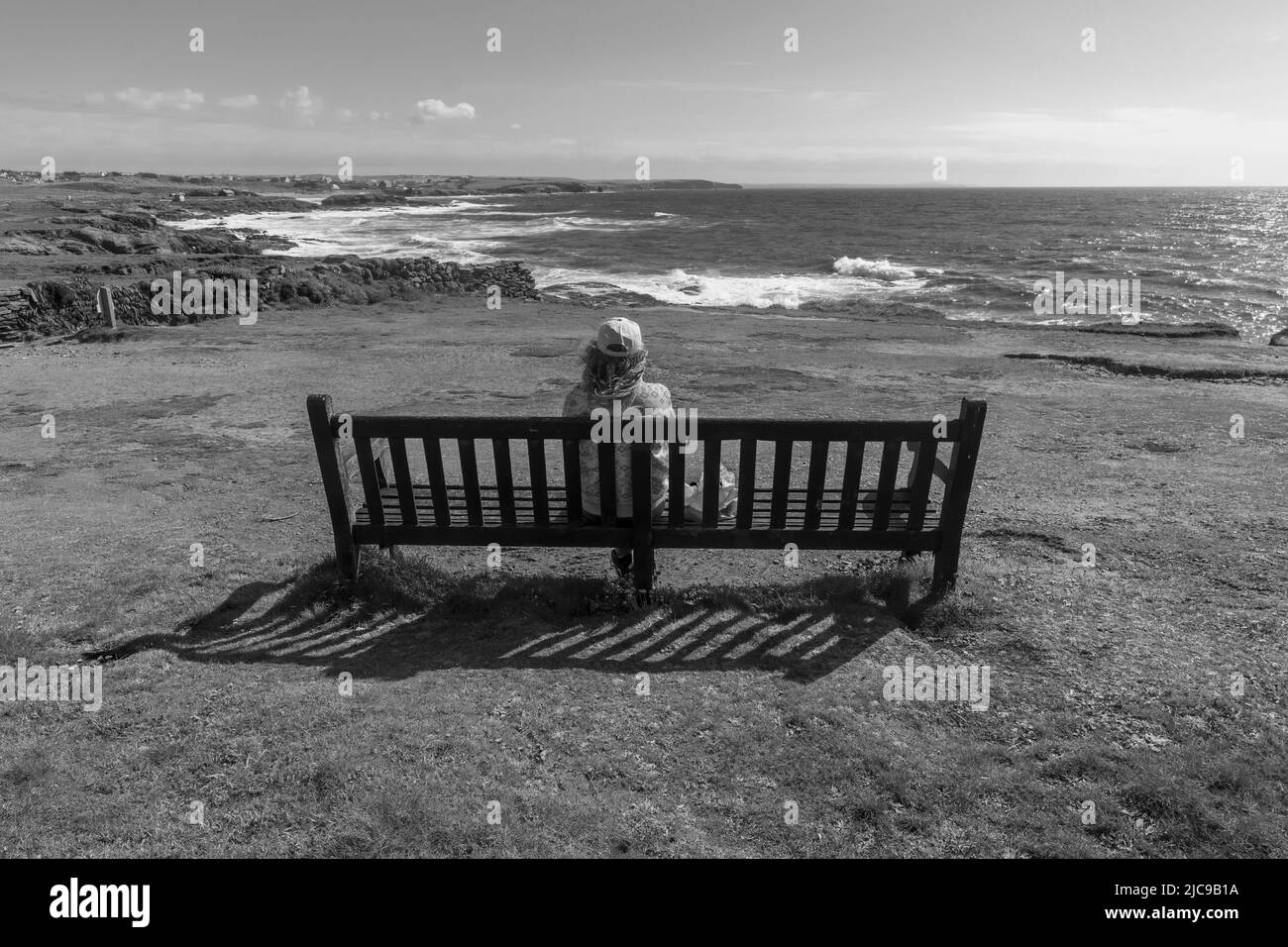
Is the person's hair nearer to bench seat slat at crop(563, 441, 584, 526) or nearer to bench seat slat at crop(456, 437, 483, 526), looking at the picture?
bench seat slat at crop(563, 441, 584, 526)

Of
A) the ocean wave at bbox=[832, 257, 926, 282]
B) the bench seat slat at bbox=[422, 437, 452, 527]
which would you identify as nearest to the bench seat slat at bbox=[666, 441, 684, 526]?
the bench seat slat at bbox=[422, 437, 452, 527]

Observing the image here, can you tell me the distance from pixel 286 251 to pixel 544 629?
143 ft

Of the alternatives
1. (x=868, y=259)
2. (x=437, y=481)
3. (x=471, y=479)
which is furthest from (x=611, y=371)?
(x=868, y=259)

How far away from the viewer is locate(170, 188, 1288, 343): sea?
97.8ft

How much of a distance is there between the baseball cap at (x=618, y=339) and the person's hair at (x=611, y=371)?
0.13 feet

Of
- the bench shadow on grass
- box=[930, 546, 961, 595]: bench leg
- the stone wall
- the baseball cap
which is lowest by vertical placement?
the bench shadow on grass

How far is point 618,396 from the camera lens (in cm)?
→ 473

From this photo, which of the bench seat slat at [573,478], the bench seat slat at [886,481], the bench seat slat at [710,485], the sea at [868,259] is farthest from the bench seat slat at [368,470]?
the sea at [868,259]

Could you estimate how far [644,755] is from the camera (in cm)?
356

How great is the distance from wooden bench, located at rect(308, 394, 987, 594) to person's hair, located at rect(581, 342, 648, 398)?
25cm

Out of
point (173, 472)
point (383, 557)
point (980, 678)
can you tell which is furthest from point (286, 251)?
point (980, 678)

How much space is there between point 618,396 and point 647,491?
585 mm

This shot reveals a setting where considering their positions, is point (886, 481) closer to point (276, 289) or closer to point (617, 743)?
point (617, 743)
